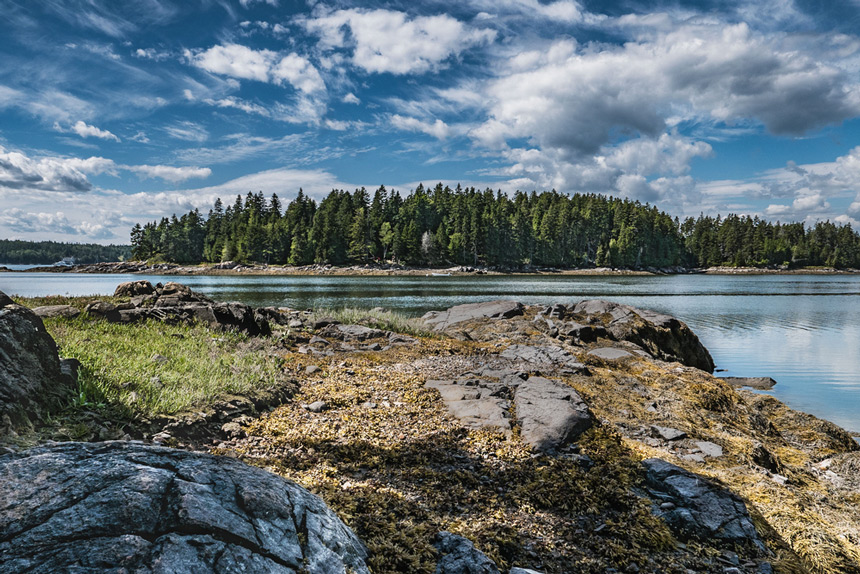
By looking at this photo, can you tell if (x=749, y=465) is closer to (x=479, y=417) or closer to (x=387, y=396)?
(x=479, y=417)

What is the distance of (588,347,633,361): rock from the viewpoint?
1335 centimetres

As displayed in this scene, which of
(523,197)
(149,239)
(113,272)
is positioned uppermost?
(523,197)

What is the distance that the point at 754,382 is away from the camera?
15.4m

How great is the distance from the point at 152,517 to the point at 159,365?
611 cm

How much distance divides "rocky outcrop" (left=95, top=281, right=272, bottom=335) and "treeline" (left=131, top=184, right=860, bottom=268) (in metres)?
96.8

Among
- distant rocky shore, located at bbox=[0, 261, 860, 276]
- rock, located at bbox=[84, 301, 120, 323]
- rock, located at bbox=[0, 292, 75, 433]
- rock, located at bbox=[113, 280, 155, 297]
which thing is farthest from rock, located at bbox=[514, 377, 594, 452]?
distant rocky shore, located at bbox=[0, 261, 860, 276]

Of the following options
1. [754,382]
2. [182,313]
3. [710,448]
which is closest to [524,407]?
[710,448]

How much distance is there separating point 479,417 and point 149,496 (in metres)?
5.38

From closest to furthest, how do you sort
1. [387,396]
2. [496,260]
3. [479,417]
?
[479,417] < [387,396] < [496,260]

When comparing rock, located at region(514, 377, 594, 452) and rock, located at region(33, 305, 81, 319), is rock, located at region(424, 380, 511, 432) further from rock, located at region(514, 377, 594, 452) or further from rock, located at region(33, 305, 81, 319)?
rock, located at region(33, 305, 81, 319)

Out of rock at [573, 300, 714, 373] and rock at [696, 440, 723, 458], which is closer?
rock at [696, 440, 723, 458]

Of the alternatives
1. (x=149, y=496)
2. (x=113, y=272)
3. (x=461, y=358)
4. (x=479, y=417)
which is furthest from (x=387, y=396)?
(x=113, y=272)

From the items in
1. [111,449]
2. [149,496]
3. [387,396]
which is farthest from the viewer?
[387,396]

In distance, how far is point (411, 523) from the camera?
13.7ft
